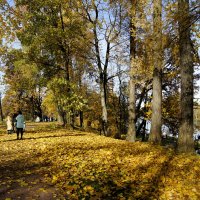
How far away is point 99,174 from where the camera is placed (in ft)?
26.2

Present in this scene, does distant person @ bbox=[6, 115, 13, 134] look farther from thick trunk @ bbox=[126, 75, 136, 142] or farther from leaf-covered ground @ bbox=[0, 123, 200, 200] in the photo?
thick trunk @ bbox=[126, 75, 136, 142]

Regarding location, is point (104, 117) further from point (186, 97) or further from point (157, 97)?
point (186, 97)

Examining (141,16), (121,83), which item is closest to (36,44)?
(141,16)

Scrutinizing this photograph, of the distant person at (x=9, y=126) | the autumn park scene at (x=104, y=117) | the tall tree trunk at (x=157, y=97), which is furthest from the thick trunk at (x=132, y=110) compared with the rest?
the distant person at (x=9, y=126)

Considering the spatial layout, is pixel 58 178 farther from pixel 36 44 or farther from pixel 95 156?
pixel 36 44

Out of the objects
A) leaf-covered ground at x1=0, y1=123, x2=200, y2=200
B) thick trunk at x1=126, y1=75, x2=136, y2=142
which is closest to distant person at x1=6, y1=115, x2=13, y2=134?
leaf-covered ground at x1=0, y1=123, x2=200, y2=200

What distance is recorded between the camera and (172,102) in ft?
83.7

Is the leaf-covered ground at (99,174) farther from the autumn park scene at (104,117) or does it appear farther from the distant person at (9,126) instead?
the distant person at (9,126)

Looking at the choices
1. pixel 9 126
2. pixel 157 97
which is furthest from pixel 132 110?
pixel 9 126

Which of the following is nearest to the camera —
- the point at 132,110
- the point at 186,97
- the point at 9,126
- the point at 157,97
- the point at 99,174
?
the point at 99,174

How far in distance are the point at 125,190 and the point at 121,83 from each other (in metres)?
34.7

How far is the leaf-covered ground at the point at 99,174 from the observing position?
6.73 metres

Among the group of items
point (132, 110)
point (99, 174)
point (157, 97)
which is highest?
point (157, 97)

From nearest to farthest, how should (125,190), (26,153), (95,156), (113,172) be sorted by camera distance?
(125,190) < (113,172) < (95,156) < (26,153)
